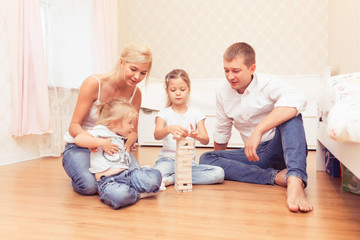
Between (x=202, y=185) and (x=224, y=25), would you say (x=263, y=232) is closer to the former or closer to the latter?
(x=202, y=185)

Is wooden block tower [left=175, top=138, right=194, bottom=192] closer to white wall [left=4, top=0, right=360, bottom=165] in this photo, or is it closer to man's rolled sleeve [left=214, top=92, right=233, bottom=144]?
man's rolled sleeve [left=214, top=92, right=233, bottom=144]

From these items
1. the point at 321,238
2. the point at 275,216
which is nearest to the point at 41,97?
the point at 275,216

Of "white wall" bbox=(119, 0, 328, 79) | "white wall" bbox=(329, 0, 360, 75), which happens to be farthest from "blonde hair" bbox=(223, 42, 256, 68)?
"white wall" bbox=(119, 0, 328, 79)

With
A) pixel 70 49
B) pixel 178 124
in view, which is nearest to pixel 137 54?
pixel 178 124

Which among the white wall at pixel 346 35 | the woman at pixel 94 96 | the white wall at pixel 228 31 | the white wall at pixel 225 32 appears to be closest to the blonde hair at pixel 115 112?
the woman at pixel 94 96

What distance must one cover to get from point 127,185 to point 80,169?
29 cm

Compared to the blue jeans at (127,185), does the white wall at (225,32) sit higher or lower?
higher

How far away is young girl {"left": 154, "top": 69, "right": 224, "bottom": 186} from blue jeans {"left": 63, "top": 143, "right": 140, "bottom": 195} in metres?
0.17

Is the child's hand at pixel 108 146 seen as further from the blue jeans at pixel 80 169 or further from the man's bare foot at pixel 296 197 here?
the man's bare foot at pixel 296 197

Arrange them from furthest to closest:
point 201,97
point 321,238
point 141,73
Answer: point 201,97
point 141,73
point 321,238

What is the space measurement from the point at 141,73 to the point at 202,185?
24.0 inches

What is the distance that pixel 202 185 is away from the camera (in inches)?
60.5

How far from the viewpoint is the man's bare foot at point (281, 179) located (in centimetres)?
146

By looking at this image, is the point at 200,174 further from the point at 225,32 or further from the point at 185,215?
the point at 225,32
